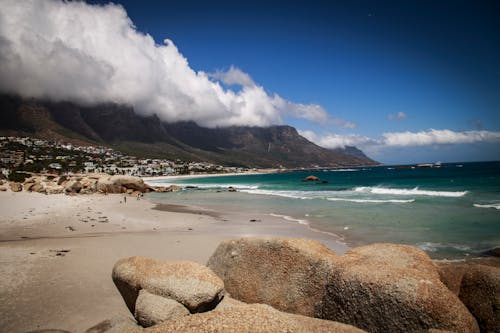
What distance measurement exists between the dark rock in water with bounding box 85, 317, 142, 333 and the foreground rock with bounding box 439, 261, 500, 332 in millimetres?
5650

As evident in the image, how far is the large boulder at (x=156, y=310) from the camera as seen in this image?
502 centimetres

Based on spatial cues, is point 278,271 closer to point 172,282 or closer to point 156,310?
point 172,282

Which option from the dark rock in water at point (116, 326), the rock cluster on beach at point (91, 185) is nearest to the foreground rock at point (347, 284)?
the dark rock in water at point (116, 326)

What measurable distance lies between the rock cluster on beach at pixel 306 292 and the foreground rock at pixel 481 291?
0.5 inches

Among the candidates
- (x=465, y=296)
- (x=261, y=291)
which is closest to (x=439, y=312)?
(x=465, y=296)

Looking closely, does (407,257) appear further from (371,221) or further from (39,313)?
(371,221)

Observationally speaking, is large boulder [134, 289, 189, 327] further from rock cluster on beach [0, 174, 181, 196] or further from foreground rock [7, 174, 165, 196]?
foreground rock [7, 174, 165, 196]

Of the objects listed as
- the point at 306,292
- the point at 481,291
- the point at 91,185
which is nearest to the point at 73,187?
the point at 91,185

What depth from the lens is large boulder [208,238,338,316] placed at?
5602 millimetres

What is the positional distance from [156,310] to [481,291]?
5.65 m

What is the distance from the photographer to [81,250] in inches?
476

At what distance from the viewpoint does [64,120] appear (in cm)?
18562

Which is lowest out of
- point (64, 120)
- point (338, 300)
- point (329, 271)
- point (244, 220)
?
point (244, 220)

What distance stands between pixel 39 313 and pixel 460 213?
26.8m
